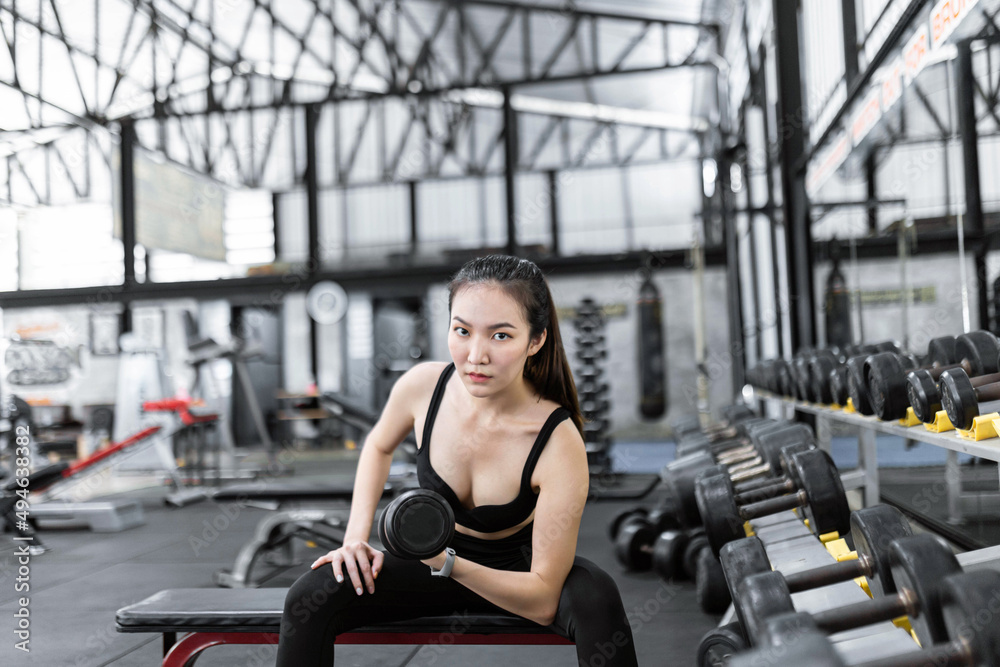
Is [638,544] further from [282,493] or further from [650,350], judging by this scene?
[650,350]

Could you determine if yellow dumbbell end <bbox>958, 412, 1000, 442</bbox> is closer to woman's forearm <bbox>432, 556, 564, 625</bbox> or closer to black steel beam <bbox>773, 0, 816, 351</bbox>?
woman's forearm <bbox>432, 556, 564, 625</bbox>

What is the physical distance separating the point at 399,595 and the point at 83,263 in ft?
34.9

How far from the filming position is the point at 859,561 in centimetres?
114

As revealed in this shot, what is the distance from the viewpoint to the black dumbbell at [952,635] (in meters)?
0.73

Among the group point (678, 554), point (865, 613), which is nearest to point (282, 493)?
point (678, 554)

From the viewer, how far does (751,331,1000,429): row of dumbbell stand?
4.88 ft

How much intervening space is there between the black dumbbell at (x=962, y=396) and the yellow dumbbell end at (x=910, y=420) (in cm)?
30

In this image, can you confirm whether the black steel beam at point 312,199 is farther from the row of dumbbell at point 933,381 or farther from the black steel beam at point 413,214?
the row of dumbbell at point 933,381

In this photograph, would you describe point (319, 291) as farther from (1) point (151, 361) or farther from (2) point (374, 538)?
(2) point (374, 538)

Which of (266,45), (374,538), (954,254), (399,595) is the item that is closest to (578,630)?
(399,595)

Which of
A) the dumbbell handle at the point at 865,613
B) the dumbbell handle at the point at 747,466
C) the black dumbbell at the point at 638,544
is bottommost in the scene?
the black dumbbell at the point at 638,544

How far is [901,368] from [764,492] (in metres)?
0.47

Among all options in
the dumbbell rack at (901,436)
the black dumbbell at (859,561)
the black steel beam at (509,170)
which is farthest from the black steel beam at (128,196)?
the black dumbbell at (859,561)

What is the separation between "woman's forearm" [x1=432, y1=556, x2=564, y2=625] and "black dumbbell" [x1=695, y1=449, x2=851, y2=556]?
0.61 metres
